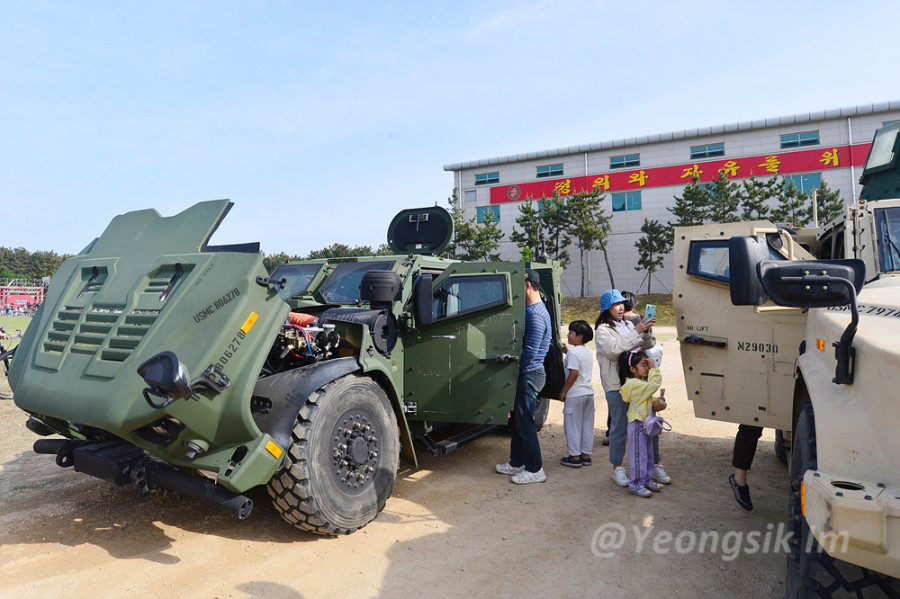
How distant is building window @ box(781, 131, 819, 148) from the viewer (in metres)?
30.1

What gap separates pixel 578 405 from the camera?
5.53m

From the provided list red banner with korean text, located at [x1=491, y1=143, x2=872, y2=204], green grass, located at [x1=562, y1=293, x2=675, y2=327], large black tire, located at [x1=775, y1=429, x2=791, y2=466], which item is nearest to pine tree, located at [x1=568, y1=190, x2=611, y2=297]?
red banner with korean text, located at [x1=491, y1=143, x2=872, y2=204]

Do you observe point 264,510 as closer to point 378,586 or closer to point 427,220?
point 378,586

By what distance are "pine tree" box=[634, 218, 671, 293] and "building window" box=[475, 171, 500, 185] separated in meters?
9.97

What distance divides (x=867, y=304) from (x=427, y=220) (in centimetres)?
484

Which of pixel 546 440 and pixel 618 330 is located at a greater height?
pixel 618 330

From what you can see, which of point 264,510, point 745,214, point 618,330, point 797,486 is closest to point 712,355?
point 618,330

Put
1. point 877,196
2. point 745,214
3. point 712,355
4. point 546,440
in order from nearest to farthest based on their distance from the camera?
point 712,355 < point 877,196 < point 546,440 < point 745,214

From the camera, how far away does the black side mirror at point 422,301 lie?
14.8 feet

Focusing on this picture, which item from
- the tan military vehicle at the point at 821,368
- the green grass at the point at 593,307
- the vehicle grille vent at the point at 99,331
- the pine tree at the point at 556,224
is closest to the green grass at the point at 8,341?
the vehicle grille vent at the point at 99,331

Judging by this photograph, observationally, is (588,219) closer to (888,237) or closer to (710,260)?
(710,260)

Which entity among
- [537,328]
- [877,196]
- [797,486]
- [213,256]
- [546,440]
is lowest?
[546,440]

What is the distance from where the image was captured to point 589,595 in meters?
3.05

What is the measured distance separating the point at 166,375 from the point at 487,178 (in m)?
36.2
